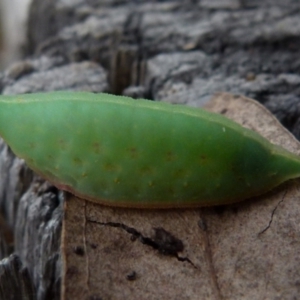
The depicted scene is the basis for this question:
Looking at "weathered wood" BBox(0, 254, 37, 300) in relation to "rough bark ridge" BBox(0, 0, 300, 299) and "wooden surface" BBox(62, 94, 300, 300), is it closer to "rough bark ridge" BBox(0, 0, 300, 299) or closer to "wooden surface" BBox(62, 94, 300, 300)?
"rough bark ridge" BBox(0, 0, 300, 299)

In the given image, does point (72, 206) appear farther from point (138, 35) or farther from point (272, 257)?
point (138, 35)

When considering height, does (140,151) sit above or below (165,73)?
above

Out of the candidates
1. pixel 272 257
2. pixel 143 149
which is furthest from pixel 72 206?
pixel 272 257

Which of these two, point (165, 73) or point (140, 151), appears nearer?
point (140, 151)

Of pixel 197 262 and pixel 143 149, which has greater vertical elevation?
pixel 143 149

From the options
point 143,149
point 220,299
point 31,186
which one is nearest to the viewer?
point 220,299

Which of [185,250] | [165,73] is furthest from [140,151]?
[165,73]

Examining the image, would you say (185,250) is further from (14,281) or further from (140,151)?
(14,281)
